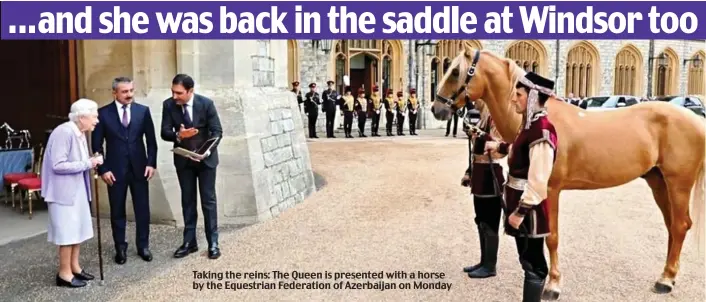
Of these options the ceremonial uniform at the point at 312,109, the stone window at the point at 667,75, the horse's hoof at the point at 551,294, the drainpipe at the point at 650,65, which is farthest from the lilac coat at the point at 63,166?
the stone window at the point at 667,75

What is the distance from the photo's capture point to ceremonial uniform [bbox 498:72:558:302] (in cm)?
310

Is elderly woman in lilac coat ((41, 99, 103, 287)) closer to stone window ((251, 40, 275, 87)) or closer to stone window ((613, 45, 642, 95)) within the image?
stone window ((251, 40, 275, 87))

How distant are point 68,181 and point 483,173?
2.85 metres

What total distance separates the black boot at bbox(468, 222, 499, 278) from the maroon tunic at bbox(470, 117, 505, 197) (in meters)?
0.28

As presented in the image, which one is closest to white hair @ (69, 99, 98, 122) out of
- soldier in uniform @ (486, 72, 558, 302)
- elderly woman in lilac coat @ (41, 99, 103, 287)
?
elderly woman in lilac coat @ (41, 99, 103, 287)

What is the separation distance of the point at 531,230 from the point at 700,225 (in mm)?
1864

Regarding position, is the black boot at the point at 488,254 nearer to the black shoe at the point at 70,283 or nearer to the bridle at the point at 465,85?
the bridle at the point at 465,85

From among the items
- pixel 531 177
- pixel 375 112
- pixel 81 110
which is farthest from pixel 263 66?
pixel 375 112

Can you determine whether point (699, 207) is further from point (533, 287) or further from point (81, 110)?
point (81, 110)

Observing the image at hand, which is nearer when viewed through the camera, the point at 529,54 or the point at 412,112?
the point at 412,112

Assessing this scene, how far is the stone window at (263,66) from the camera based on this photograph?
274 inches

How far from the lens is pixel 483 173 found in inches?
171

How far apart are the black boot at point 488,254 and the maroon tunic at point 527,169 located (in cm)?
111

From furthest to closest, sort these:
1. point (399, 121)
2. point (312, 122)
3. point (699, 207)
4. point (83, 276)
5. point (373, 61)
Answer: point (373, 61) → point (399, 121) → point (312, 122) → point (83, 276) → point (699, 207)
